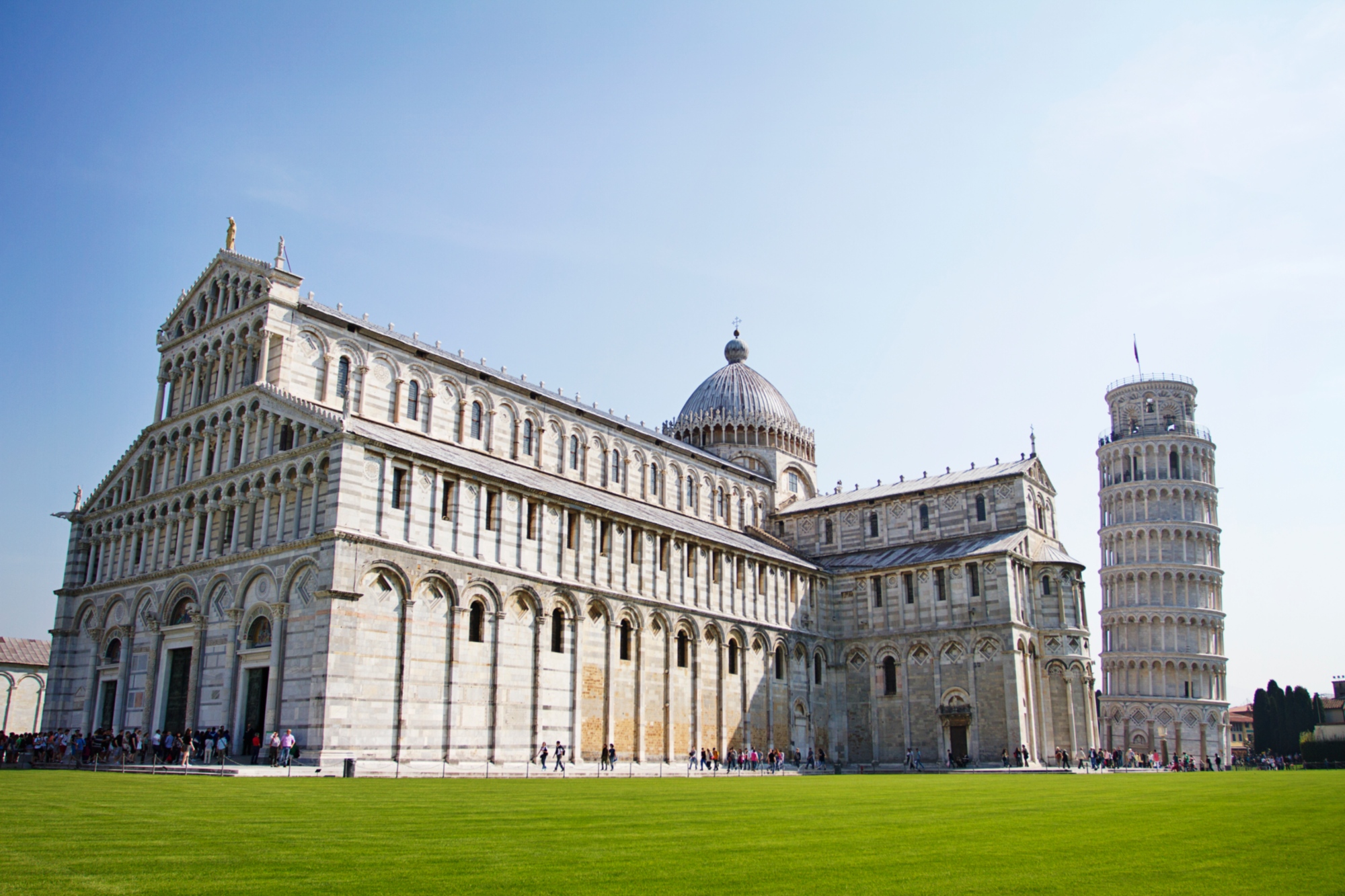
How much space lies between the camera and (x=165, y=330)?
4272 cm

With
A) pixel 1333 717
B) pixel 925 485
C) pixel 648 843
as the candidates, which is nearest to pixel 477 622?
pixel 648 843

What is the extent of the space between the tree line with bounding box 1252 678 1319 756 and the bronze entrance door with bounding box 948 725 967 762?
50581 mm

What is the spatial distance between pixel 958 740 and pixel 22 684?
173 ft

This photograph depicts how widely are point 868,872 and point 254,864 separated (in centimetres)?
555

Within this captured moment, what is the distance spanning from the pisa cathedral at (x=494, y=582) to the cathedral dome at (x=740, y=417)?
4549 millimetres

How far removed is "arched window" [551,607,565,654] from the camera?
38.4 m

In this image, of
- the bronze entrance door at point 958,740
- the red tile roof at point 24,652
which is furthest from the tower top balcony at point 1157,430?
the red tile roof at point 24,652

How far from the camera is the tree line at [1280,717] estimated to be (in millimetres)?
84625

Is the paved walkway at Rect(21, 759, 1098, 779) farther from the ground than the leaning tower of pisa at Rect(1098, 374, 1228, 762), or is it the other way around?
the leaning tower of pisa at Rect(1098, 374, 1228, 762)

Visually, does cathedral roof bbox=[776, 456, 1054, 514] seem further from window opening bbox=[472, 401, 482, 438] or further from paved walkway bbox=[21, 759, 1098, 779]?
window opening bbox=[472, 401, 482, 438]

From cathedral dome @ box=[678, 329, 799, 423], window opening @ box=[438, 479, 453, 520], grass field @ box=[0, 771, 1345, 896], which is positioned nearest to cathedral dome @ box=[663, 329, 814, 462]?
cathedral dome @ box=[678, 329, 799, 423]

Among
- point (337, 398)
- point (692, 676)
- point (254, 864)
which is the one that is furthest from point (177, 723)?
point (254, 864)

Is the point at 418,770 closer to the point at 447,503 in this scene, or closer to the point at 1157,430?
the point at 447,503

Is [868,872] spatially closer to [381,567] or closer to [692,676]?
[381,567]
